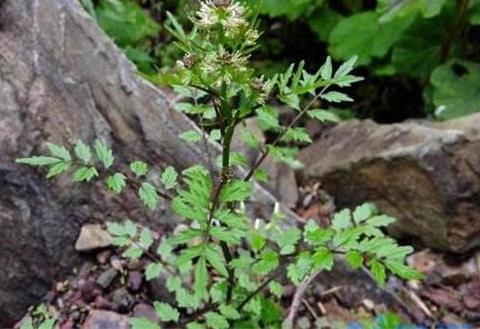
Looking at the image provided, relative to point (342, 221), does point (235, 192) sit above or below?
above

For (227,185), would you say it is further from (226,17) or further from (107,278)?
(107,278)

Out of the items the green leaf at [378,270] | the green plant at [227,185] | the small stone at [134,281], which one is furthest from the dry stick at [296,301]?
the green leaf at [378,270]

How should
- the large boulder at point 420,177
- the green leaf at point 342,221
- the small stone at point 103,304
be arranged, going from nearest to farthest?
1. the green leaf at point 342,221
2. the small stone at point 103,304
3. the large boulder at point 420,177

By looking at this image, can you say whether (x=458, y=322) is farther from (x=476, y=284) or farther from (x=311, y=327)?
(x=311, y=327)

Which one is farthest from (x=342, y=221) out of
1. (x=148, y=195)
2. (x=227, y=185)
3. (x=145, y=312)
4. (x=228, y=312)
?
(x=145, y=312)

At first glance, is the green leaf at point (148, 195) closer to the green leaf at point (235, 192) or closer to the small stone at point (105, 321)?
the green leaf at point (235, 192)

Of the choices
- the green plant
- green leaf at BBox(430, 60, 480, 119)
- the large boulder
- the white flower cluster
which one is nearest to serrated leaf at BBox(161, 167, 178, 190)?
the green plant

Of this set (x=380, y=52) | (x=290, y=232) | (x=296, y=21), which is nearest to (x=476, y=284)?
(x=290, y=232)
